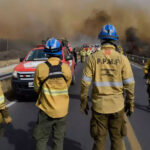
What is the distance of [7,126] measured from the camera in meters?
5.22

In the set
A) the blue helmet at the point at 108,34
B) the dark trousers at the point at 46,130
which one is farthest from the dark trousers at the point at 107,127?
the blue helmet at the point at 108,34

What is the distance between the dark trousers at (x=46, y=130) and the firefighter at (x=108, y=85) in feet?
1.60

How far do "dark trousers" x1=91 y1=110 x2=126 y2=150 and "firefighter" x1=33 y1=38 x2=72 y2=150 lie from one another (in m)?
0.50

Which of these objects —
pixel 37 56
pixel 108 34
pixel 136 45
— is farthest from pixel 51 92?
pixel 136 45

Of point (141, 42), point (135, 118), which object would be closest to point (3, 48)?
point (141, 42)

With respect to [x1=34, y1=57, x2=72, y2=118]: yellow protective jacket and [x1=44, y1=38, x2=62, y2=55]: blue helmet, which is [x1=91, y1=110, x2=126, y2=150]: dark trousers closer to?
[x1=34, y1=57, x2=72, y2=118]: yellow protective jacket

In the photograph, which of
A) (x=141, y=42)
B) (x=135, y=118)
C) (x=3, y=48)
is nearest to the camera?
(x=135, y=118)

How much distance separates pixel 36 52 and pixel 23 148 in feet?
18.1

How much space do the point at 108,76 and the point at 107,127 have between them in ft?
2.31

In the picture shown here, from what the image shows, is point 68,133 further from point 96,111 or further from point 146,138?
point 96,111

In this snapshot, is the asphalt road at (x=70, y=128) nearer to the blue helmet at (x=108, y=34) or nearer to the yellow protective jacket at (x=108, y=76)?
the yellow protective jacket at (x=108, y=76)

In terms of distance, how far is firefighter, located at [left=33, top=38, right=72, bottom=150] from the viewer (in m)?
3.03

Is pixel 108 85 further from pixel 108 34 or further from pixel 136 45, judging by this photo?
pixel 136 45

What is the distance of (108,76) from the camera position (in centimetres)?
290
